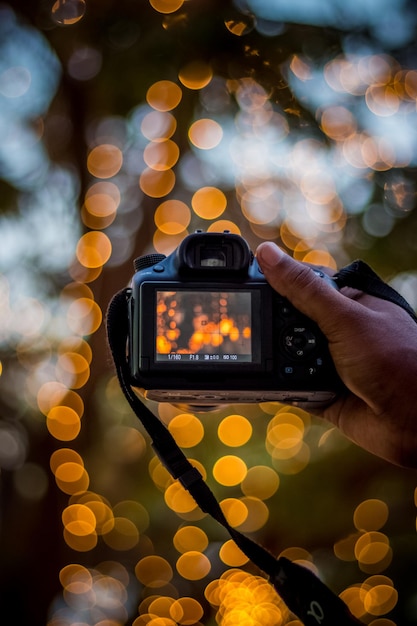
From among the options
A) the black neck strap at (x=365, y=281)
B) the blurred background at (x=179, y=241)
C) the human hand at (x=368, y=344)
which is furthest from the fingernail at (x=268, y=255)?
the blurred background at (x=179, y=241)

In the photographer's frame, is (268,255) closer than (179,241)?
Yes

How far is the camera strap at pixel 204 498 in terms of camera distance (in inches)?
33.7

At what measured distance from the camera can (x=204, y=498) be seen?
0.87 m

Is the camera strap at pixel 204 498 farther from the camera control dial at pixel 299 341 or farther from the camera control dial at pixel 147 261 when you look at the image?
the camera control dial at pixel 299 341

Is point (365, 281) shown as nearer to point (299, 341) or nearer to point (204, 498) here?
point (299, 341)

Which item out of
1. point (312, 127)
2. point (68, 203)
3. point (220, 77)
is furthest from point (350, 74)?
point (68, 203)

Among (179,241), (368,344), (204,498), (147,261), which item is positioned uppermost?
(179,241)

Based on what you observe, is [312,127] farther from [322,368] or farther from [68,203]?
[322,368]

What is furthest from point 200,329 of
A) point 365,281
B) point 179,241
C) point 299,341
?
point 179,241

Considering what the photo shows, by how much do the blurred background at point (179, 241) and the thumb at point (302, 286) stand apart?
92 cm

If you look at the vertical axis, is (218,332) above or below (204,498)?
above

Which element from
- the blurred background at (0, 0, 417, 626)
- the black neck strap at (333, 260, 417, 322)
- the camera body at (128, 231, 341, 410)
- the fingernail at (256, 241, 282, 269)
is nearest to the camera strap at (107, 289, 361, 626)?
the camera body at (128, 231, 341, 410)

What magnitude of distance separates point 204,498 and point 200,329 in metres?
0.20

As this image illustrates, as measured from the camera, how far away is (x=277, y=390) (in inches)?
34.5
